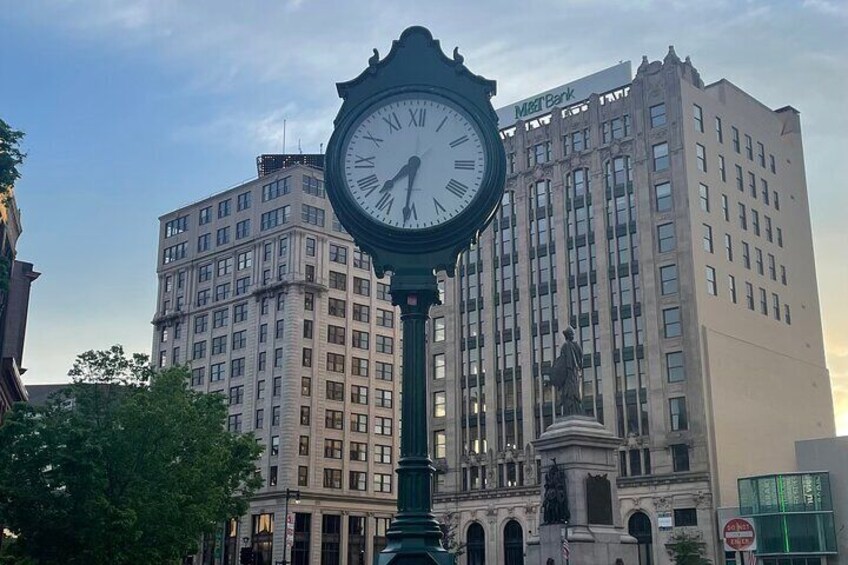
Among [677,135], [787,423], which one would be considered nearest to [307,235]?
[677,135]

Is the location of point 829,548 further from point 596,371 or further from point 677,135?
point 677,135

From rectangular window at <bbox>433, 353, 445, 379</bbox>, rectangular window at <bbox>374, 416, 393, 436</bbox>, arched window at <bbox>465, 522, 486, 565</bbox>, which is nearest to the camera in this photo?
arched window at <bbox>465, 522, 486, 565</bbox>

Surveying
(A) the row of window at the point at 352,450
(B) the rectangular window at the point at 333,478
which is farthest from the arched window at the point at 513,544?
(A) the row of window at the point at 352,450

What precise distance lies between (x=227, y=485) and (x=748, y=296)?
4807 centimetres

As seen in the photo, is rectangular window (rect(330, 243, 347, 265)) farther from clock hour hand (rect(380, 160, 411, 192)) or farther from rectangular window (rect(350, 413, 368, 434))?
clock hour hand (rect(380, 160, 411, 192))

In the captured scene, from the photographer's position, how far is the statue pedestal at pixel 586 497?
34844 millimetres

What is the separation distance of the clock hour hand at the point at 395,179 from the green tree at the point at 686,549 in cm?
5694

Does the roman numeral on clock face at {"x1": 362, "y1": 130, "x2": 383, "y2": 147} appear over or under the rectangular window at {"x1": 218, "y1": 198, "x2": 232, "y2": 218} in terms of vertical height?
under

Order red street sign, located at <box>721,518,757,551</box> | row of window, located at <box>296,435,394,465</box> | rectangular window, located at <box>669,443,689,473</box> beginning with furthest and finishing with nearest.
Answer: row of window, located at <box>296,435,394,465</box>, rectangular window, located at <box>669,443,689,473</box>, red street sign, located at <box>721,518,757,551</box>

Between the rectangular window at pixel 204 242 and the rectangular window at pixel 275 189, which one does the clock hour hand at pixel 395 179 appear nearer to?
the rectangular window at pixel 275 189

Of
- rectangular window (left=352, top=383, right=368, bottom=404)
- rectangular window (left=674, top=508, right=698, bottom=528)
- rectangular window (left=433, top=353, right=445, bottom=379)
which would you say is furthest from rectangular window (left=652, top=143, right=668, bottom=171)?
rectangular window (left=352, top=383, right=368, bottom=404)

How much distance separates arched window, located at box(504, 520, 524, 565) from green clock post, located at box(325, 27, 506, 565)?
235 ft

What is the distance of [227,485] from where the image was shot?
154 feet

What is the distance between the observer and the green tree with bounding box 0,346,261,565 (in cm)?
3503
